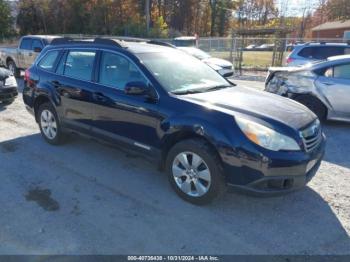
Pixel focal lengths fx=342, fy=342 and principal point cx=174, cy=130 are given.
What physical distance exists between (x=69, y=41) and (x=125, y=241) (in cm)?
359

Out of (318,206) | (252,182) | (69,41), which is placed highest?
(69,41)

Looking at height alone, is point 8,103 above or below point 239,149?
below

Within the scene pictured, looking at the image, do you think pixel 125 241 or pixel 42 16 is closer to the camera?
pixel 125 241

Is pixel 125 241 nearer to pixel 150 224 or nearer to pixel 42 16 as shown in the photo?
pixel 150 224

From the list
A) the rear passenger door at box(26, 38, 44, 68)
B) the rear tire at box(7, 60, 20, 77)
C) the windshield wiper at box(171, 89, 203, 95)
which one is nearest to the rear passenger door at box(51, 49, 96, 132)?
the windshield wiper at box(171, 89, 203, 95)

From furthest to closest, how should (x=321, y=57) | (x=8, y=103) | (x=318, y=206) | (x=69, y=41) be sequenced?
1. (x=321, y=57)
2. (x=8, y=103)
3. (x=69, y=41)
4. (x=318, y=206)

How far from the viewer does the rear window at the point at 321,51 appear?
12.0m

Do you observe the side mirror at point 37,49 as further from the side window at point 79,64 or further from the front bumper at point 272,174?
the front bumper at point 272,174

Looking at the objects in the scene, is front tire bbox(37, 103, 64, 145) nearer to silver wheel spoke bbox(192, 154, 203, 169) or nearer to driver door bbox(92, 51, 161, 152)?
driver door bbox(92, 51, 161, 152)

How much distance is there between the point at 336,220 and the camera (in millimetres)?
3568

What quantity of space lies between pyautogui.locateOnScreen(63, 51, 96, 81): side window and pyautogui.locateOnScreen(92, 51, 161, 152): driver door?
231 millimetres

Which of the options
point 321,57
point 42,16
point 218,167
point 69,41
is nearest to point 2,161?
point 69,41

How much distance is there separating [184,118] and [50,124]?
9.83 ft

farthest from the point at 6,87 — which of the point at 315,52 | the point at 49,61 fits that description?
the point at 315,52
